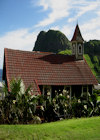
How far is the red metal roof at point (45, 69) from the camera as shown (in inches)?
822

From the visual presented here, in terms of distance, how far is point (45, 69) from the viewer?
22922 millimetres

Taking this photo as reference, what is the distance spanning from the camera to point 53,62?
24562mm

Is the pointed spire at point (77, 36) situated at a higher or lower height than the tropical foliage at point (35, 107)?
higher

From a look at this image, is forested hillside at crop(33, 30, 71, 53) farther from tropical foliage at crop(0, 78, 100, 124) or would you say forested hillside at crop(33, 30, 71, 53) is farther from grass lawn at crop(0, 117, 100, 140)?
grass lawn at crop(0, 117, 100, 140)

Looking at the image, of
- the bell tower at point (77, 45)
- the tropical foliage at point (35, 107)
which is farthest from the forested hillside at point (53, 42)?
the tropical foliage at point (35, 107)

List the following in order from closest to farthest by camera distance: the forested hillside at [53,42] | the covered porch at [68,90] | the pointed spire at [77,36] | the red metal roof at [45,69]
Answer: the red metal roof at [45,69] < the covered porch at [68,90] < the pointed spire at [77,36] < the forested hillside at [53,42]

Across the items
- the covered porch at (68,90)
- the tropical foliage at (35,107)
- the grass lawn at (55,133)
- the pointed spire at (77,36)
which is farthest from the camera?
the pointed spire at (77,36)

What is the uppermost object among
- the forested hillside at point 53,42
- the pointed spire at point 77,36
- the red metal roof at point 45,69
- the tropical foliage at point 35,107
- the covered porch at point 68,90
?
the forested hillside at point 53,42

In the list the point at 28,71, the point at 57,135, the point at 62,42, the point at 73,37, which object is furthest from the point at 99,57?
the point at 57,135

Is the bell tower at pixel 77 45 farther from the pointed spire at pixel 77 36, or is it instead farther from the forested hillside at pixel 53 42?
the forested hillside at pixel 53 42

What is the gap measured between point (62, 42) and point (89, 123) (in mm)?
177401

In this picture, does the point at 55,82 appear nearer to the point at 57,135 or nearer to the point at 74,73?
the point at 74,73

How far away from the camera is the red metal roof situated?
2089 centimetres

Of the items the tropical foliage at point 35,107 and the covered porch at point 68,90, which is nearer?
the tropical foliage at point 35,107
